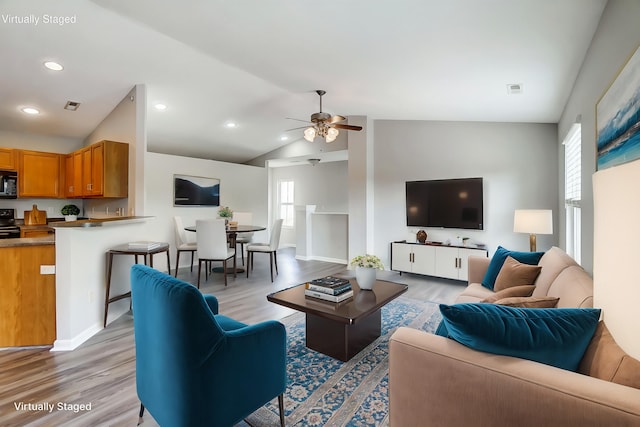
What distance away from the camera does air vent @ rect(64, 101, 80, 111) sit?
428 centimetres

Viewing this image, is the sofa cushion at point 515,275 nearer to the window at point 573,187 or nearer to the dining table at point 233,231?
the window at point 573,187

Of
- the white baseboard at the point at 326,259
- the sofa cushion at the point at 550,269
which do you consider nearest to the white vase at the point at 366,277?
the sofa cushion at the point at 550,269

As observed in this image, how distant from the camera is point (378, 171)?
564 cm

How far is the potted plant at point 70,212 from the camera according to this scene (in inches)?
213

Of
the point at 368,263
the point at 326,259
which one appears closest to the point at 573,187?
the point at 368,263

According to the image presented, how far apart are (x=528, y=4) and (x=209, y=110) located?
4563mm

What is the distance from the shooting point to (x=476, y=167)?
4.78 meters

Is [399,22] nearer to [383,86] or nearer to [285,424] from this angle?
[383,86]

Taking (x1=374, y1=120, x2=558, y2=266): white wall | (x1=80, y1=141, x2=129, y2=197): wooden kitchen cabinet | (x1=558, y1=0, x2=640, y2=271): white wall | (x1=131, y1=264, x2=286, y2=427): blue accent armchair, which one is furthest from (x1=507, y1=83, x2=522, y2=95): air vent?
(x1=80, y1=141, x2=129, y2=197): wooden kitchen cabinet

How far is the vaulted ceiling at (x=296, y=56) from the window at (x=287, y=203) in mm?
3834

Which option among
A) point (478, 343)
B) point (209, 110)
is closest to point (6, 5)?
point (209, 110)

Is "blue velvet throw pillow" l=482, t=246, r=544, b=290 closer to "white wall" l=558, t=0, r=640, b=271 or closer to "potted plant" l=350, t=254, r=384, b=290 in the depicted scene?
"white wall" l=558, t=0, r=640, b=271

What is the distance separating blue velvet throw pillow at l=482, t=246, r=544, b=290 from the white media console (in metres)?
1.64

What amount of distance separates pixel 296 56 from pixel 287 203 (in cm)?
590
